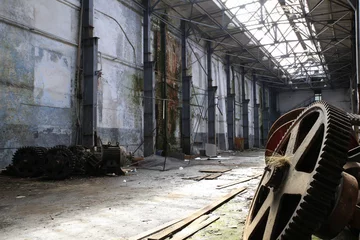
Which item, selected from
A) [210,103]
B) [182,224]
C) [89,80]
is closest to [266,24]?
[210,103]

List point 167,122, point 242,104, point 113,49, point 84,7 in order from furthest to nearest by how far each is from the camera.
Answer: point 242,104 → point 167,122 → point 113,49 → point 84,7

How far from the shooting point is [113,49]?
1326 cm

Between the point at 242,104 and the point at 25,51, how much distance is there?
893 inches

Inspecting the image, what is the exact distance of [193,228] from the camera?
345 cm

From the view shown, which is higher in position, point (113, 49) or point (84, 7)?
point (84, 7)

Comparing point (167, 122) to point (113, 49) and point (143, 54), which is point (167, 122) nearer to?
point (143, 54)

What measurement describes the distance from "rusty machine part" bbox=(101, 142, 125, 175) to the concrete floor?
1.69m

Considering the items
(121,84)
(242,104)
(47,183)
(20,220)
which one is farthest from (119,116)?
(242,104)

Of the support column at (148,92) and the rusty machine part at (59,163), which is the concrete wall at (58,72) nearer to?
the support column at (148,92)

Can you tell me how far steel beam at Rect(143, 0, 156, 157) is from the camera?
14352mm

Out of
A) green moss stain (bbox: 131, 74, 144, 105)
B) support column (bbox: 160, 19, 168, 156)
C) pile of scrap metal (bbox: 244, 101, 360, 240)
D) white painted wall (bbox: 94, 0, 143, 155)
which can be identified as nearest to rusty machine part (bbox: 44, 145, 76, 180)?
white painted wall (bbox: 94, 0, 143, 155)

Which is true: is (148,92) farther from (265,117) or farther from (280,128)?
(265,117)

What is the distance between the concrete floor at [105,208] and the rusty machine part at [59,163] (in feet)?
1.51

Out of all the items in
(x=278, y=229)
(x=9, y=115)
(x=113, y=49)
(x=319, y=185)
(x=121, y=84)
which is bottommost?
(x=278, y=229)
